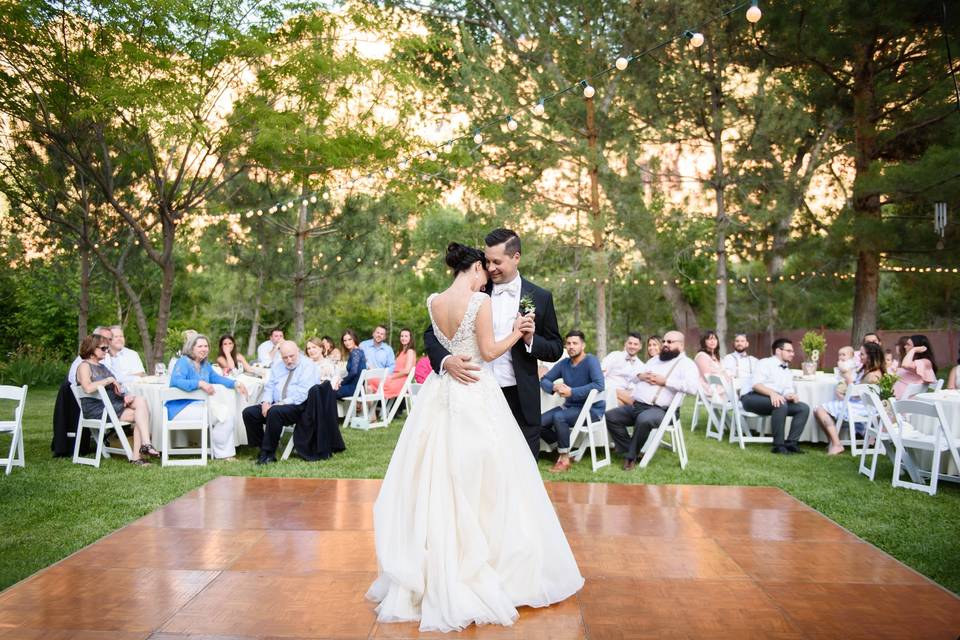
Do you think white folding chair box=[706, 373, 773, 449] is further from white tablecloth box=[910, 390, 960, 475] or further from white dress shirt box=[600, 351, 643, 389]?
white tablecloth box=[910, 390, 960, 475]

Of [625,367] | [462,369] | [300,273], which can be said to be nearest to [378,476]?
[625,367]

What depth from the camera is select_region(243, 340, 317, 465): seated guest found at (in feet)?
24.0

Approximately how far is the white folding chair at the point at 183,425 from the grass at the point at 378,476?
5.6 inches

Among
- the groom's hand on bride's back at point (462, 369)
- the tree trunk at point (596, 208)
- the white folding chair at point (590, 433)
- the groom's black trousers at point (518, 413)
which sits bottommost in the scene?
the white folding chair at point (590, 433)

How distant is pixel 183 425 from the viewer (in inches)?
286

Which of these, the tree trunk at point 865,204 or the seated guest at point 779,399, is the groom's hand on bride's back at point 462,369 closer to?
the seated guest at point 779,399

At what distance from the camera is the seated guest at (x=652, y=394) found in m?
7.16

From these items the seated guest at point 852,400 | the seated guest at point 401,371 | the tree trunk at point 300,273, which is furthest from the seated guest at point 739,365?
the tree trunk at point 300,273

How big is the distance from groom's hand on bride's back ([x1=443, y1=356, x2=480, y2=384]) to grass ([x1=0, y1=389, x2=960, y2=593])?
93.4 inches

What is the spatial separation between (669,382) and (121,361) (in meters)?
5.67

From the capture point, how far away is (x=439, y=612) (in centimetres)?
321

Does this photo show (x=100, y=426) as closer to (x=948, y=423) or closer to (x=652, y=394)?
(x=652, y=394)

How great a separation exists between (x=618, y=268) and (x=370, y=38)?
263 inches

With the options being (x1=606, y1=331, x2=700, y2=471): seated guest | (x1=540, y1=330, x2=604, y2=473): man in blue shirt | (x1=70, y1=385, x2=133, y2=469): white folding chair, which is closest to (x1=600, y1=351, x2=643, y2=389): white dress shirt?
(x1=606, y1=331, x2=700, y2=471): seated guest
